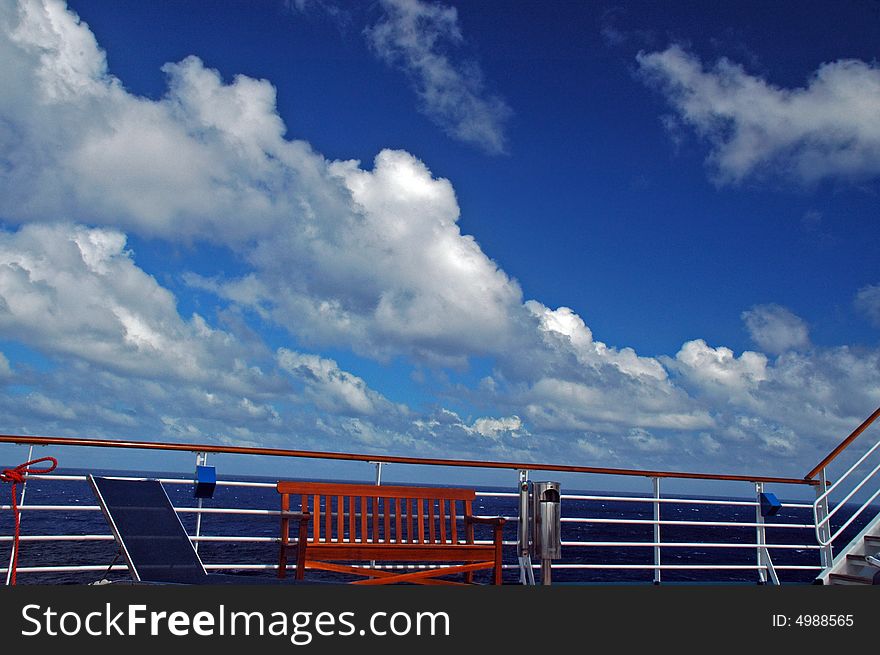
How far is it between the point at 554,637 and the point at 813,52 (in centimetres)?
1218

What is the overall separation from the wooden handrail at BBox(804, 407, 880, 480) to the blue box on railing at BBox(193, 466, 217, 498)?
458 cm

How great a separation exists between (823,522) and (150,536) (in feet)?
16.2

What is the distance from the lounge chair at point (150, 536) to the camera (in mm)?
3115

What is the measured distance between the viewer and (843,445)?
5.73m

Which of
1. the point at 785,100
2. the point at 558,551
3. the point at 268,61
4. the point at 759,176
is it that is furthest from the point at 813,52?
the point at 558,551

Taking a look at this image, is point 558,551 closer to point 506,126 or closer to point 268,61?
point 506,126

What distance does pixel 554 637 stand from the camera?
2598mm


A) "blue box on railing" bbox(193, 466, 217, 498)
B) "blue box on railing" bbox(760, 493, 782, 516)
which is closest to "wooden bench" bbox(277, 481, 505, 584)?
"blue box on railing" bbox(193, 466, 217, 498)

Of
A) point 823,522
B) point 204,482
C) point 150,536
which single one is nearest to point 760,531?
point 823,522

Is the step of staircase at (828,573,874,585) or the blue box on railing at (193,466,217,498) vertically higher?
the blue box on railing at (193,466,217,498)

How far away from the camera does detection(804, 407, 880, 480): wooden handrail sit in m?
5.64

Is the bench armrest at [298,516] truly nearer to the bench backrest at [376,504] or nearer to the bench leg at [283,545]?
the bench leg at [283,545]

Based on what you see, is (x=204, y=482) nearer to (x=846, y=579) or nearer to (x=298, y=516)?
(x=298, y=516)

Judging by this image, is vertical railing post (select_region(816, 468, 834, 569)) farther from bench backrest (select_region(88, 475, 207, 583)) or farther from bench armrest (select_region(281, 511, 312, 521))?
bench backrest (select_region(88, 475, 207, 583))
